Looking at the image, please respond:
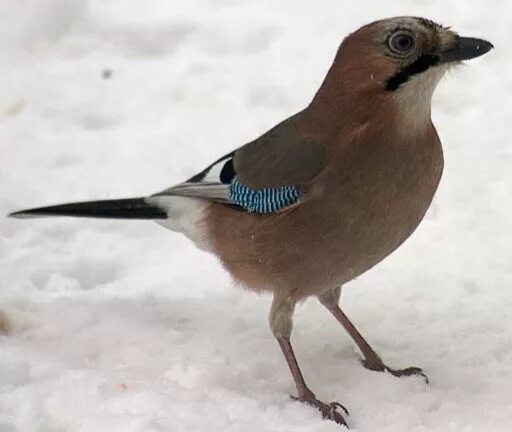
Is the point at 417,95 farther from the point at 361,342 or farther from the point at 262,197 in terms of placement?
the point at 361,342

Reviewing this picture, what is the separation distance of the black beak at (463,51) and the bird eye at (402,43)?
83 millimetres

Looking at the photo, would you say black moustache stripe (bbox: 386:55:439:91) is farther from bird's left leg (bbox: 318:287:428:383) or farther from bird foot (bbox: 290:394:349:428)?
bird foot (bbox: 290:394:349:428)

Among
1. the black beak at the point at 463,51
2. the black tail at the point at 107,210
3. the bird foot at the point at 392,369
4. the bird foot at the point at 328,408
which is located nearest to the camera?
the black beak at the point at 463,51

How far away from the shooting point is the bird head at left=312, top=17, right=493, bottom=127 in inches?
112

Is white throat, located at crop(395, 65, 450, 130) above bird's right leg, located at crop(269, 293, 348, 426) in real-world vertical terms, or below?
above

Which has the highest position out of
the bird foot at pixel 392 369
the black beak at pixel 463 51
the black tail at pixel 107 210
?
the black beak at pixel 463 51

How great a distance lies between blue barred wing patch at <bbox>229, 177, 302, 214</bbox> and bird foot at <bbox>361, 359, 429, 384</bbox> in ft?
1.94

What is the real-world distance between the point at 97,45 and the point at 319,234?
8.90 ft

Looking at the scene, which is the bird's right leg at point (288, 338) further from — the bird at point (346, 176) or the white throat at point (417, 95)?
the white throat at point (417, 95)

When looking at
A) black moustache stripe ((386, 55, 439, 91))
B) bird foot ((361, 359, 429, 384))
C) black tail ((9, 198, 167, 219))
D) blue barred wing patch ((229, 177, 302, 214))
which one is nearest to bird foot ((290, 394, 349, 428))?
bird foot ((361, 359, 429, 384))

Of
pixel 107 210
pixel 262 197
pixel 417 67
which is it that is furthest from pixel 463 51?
pixel 107 210

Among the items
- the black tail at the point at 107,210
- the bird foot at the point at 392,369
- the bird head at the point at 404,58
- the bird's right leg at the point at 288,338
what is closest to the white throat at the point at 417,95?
the bird head at the point at 404,58

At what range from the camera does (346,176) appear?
2.90 m

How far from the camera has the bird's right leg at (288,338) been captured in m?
3.06
